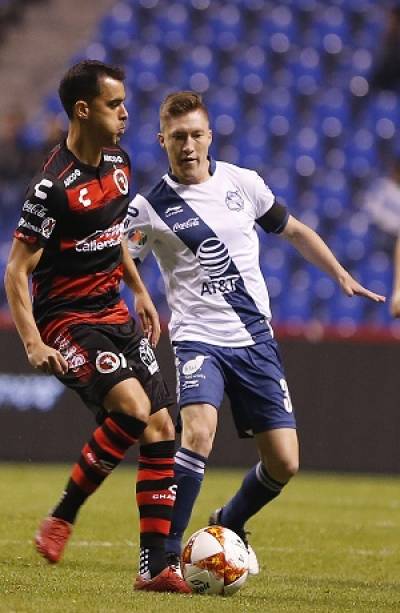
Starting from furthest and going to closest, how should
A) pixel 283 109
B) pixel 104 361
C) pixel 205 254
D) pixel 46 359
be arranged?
pixel 283 109, pixel 205 254, pixel 104 361, pixel 46 359

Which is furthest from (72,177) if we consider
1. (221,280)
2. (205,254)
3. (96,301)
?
(221,280)

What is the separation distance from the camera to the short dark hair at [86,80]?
6027 millimetres

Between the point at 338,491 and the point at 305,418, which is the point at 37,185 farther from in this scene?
the point at 305,418

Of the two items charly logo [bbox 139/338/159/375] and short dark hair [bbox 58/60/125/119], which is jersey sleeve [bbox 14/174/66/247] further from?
charly logo [bbox 139/338/159/375]

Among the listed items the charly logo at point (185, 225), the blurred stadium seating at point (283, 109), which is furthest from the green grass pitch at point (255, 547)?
the blurred stadium seating at point (283, 109)

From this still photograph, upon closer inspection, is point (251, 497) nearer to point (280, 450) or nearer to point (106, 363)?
point (280, 450)

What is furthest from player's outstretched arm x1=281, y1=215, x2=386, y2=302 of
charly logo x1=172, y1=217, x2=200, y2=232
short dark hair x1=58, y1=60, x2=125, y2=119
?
short dark hair x1=58, y1=60, x2=125, y2=119

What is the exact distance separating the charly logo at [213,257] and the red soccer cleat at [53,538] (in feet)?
4.64

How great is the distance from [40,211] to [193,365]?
118cm

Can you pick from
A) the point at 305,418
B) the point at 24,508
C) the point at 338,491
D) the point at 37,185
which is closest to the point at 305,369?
the point at 305,418

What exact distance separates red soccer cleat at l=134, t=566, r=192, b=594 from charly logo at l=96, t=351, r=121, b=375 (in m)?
0.89

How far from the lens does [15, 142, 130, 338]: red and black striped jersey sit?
601 cm

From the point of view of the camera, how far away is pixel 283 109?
17.8 meters

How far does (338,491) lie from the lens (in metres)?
11.6
